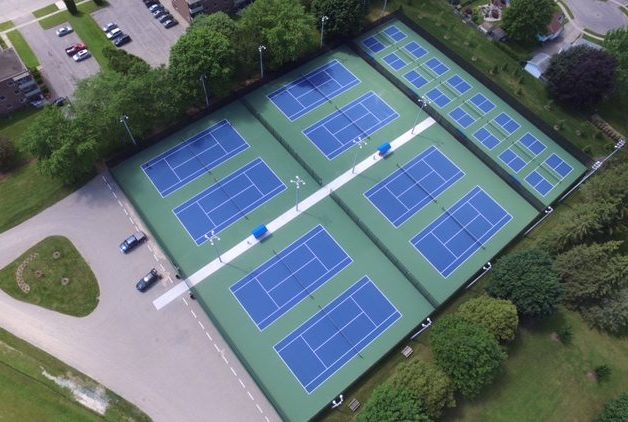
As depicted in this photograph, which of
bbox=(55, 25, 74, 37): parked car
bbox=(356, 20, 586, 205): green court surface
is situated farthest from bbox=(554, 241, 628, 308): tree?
bbox=(55, 25, 74, 37): parked car

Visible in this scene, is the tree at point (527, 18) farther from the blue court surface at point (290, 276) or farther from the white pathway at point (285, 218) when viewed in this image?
the blue court surface at point (290, 276)

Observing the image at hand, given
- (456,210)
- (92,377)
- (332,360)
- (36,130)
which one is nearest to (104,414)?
(92,377)

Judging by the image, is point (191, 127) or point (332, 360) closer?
point (332, 360)

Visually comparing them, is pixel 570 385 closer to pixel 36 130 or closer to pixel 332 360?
pixel 332 360

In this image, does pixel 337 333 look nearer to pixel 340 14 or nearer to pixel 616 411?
pixel 616 411

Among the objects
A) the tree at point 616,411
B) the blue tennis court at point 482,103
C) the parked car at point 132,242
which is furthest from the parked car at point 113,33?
the tree at point 616,411

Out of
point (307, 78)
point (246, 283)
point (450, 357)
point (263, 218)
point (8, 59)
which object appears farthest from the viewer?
point (307, 78)
